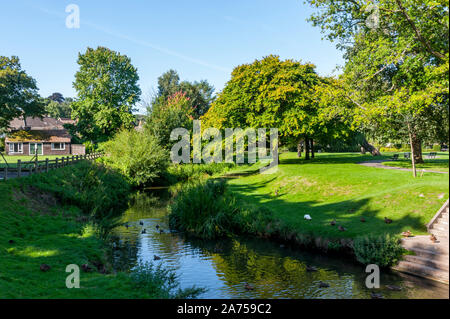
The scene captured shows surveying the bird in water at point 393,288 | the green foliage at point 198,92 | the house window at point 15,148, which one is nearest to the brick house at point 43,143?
the house window at point 15,148

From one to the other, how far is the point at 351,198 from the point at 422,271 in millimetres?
9031

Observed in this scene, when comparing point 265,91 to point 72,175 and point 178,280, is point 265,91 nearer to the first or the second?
point 72,175

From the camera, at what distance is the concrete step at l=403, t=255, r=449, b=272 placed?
1133 cm

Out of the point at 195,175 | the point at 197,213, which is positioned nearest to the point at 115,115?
the point at 195,175

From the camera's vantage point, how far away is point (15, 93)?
57625 mm

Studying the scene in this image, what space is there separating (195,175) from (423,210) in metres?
32.7

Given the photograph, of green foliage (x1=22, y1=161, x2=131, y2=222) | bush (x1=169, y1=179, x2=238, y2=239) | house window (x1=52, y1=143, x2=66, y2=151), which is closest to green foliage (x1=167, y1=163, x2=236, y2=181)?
green foliage (x1=22, y1=161, x2=131, y2=222)

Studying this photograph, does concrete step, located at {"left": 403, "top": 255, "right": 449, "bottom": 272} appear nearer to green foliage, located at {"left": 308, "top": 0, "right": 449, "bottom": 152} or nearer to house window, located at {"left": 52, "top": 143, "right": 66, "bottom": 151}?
green foliage, located at {"left": 308, "top": 0, "right": 449, "bottom": 152}

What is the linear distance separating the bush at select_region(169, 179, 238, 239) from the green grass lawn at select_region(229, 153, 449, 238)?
1.95 meters

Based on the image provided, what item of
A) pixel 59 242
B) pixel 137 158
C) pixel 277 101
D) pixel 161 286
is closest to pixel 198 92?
pixel 137 158

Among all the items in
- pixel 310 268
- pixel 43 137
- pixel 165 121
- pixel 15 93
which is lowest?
pixel 310 268

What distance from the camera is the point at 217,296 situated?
11.6 metres

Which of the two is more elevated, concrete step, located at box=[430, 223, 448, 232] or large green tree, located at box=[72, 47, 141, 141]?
large green tree, located at box=[72, 47, 141, 141]

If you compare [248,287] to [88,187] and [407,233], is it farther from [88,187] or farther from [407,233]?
[88,187]
